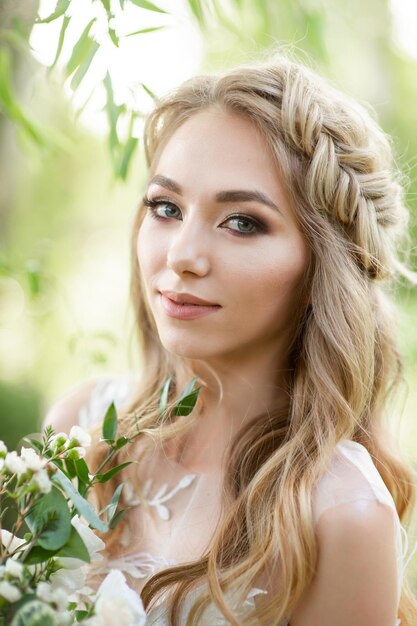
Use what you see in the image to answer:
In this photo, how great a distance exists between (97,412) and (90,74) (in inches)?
34.9

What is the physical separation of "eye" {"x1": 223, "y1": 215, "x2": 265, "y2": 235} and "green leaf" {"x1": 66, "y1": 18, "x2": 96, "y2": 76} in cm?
43

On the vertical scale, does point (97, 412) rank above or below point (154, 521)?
above

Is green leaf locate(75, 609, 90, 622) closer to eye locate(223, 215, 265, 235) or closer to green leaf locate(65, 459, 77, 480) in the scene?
green leaf locate(65, 459, 77, 480)

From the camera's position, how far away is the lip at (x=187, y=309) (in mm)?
1555

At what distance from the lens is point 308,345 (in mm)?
1697

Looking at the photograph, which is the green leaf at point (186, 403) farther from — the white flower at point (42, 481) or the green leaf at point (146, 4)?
the green leaf at point (146, 4)

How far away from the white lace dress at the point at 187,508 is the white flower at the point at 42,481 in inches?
25.3

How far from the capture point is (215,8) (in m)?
1.63

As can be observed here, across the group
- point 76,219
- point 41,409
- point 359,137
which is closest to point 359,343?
point 359,137

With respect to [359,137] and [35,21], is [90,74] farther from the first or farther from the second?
[359,137]

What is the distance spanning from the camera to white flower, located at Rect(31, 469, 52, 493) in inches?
39.6

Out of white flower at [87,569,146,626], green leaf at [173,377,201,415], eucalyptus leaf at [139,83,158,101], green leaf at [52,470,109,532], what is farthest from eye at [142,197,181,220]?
A: white flower at [87,569,146,626]

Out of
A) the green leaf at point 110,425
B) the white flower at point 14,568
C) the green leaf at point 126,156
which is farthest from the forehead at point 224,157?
the white flower at point 14,568

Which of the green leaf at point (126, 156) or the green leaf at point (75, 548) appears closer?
the green leaf at point (75, 548)
